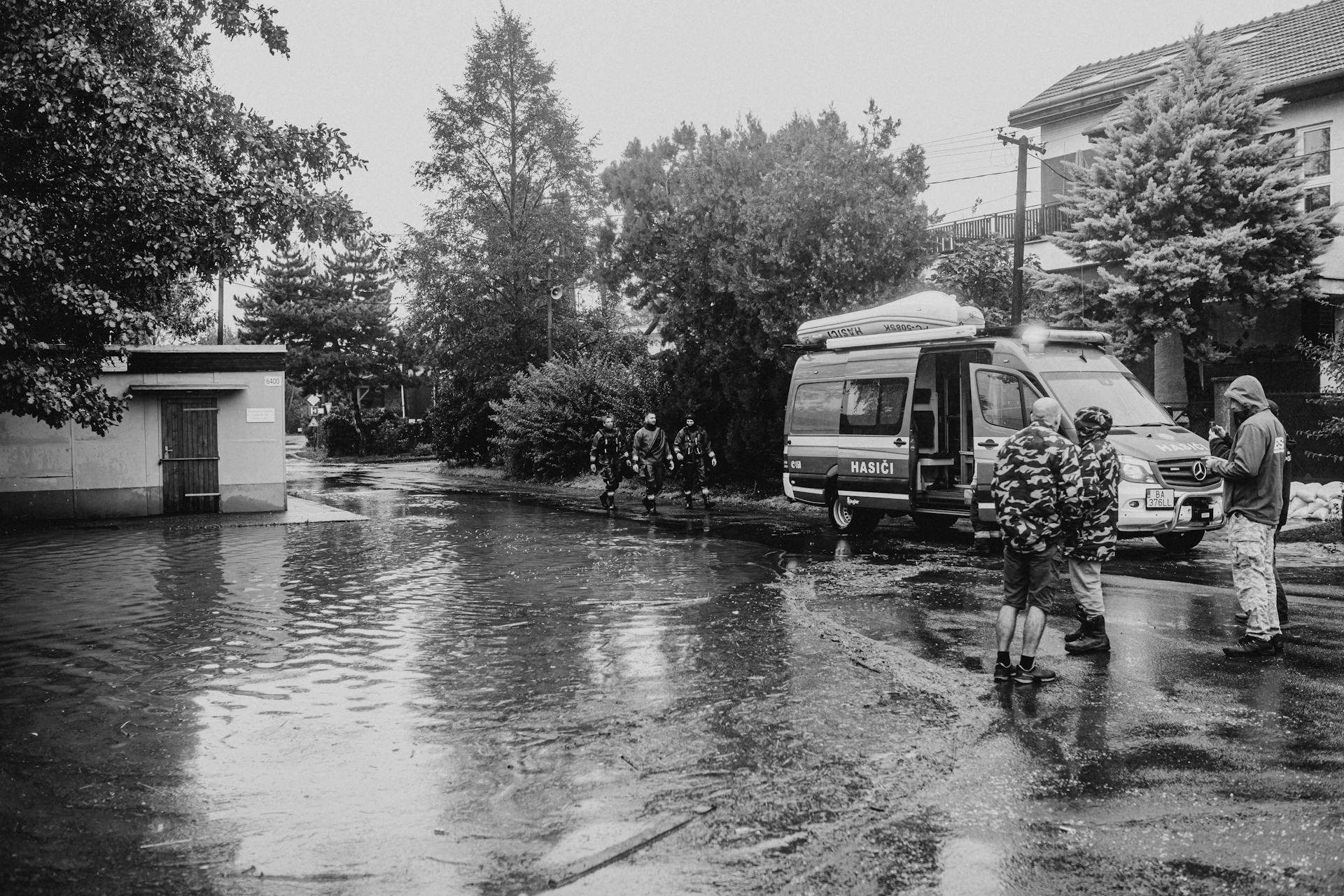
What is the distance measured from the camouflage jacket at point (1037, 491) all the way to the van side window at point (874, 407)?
7.92m

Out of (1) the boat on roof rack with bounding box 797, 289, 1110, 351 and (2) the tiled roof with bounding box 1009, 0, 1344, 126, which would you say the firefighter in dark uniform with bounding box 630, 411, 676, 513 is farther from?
(2) the tiled roof with bounding box 1009, 0, 1344, 126

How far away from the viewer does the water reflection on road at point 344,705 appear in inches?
173

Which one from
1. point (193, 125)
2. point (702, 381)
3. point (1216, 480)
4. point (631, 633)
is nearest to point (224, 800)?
point (631, 633)

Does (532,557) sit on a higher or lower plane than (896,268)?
lower

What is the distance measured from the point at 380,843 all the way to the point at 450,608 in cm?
573

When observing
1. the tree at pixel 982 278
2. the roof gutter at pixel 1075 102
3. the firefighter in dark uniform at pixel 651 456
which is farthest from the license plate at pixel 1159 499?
the roof gutter at pixel 1075 102

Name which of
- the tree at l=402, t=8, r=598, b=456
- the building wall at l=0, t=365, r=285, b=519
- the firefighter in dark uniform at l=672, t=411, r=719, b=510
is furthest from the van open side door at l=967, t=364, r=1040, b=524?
the tree at l=402, t=8, r=598, b=456

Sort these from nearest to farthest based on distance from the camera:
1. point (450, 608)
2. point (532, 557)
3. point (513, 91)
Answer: point (450, 608) → point (532, 557) → point (513, 91)

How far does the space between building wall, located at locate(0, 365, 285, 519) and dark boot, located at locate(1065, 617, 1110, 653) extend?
1612 cm

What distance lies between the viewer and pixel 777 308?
2055 centimetres

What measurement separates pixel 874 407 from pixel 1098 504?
25.2 ft

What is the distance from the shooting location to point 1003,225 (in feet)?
95.5

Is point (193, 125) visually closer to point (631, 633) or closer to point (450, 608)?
point (450, 608)

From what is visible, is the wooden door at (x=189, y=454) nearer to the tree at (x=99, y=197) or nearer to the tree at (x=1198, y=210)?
the tree at (x=99, y=197)
